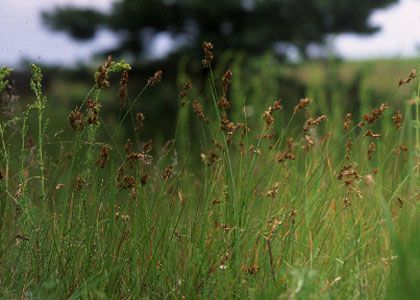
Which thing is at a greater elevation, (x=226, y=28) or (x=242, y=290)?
(x=226, y=28)

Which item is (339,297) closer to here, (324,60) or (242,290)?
(242,290)

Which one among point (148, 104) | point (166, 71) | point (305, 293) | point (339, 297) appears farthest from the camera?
point (166, 71)

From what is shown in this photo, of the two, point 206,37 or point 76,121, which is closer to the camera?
point 76,121

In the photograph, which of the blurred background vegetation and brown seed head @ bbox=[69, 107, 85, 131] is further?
the blurred background vegetation

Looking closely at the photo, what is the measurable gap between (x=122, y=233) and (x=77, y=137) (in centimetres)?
Answer: 42

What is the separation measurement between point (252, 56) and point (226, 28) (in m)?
0.57

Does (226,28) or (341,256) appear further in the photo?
(226,28)

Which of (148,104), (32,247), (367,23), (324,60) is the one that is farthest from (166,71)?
(32,247)

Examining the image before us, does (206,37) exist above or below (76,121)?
above

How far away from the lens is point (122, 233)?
10.4 ft

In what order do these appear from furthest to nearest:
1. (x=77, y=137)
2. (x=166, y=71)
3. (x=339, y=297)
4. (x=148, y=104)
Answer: (x=166, y=71)
(x=148, y=104)
(x=77, y=137)
(x=339, y=297)

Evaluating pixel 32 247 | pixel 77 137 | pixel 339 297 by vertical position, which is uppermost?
pixel 77 137

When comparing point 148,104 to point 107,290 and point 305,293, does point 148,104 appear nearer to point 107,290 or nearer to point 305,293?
point 107,290

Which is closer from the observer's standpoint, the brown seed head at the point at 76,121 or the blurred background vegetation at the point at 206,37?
the brown seed head at the point at 76,121
